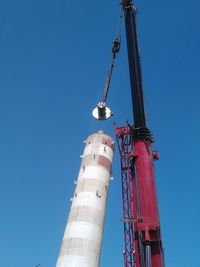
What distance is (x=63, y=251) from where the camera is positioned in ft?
70.5

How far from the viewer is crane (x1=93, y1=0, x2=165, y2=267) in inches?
846

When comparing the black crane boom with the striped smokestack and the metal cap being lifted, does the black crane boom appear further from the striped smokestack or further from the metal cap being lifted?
the striped smokestack

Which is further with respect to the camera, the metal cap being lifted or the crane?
the metal cap being lifted

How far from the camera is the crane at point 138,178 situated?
21.5 metres

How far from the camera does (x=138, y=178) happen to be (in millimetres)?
23484

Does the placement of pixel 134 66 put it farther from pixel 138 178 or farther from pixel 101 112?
pixel 138 178

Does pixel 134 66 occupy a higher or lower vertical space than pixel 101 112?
higher

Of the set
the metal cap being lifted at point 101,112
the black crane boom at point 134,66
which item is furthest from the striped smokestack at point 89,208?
the black crane boom at point 134,66

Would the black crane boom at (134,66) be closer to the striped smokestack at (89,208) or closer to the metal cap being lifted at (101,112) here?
the metal cap being lifted at (101,112)

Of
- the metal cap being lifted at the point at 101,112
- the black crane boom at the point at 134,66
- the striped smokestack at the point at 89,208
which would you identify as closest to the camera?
the striped smokestack at the point at 89,208

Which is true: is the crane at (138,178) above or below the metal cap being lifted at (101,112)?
below

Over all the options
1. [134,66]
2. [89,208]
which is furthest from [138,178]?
[134,66]

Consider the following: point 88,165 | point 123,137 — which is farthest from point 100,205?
point 123,137

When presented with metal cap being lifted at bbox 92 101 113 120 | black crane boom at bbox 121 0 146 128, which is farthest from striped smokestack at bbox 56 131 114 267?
black crane boom at bbox 121 0 146 128
